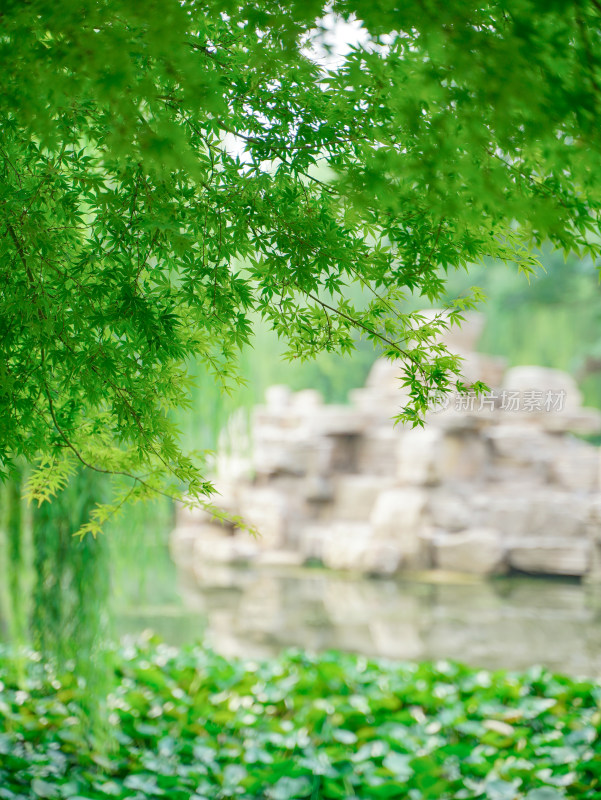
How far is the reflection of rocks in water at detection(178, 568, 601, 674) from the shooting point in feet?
19.0

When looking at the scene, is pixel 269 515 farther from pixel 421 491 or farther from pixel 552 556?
pixel 552 556

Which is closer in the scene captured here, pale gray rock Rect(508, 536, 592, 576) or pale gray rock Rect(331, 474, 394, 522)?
pale gray rock Rect(508, 536, 592, 576)

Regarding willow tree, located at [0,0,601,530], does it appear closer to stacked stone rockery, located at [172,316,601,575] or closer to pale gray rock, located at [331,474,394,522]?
stacked stone rockery, located at [172,316,601,575]

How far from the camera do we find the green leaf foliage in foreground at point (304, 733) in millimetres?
2043

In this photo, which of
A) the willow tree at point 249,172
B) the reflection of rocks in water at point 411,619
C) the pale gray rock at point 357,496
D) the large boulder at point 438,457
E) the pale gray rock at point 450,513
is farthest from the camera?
the pale gray rock at point 357,496

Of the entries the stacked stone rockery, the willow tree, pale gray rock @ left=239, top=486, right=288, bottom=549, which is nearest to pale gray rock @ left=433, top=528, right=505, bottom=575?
the stacked stone rockery

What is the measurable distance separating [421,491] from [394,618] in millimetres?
2496

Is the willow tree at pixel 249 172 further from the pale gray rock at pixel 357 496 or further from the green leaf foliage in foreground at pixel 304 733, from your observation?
the pale gray rock at pixel 357 496

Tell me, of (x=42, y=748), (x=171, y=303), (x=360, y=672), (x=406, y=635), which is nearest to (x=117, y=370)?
(x=171, y=303)

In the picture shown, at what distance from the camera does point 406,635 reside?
6.22 m

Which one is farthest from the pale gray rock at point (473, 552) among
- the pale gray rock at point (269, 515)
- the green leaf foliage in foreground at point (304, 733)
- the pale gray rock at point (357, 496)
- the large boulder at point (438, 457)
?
the green leaf foliage in foreground at point (304, 733)

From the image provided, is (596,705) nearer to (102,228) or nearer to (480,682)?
(480,682)

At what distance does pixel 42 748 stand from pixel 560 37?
7.96 ft

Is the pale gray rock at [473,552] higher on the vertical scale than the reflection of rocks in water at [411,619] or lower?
higher
